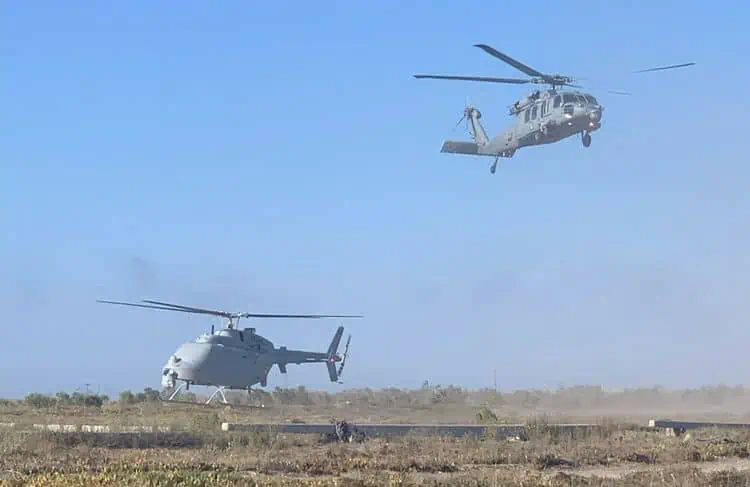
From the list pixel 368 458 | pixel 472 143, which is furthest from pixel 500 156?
pixel 368 458

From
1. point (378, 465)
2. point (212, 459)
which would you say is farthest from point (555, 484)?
point (212, 459)

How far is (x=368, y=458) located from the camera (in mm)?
28156

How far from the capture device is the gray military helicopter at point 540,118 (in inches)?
1735

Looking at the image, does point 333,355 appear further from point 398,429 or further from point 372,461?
point 372,461

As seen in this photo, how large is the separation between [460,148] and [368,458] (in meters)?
25.0

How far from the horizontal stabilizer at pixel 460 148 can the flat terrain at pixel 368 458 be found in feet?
44.7

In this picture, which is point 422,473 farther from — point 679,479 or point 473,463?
point 679,479

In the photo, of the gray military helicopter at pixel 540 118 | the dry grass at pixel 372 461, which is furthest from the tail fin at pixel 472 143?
the dry grass at pixel 372 461

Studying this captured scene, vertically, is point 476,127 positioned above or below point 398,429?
above

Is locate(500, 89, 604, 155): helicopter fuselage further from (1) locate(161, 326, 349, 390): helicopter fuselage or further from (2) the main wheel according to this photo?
(1) locate(161, 326, 349, 390): helicopter fuselage

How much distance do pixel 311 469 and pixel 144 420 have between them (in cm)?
1995

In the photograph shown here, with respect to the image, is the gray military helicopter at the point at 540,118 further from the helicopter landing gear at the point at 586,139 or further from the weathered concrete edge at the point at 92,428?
the weathered concrete edge at the point at 92,428

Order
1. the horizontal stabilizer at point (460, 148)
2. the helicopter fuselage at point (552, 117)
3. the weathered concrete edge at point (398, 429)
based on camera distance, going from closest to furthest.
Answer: the weathered concrete edge at point (398, 429)
the helicopter fuselage at point (552, 117)
the horizontal stabilizer at point (460, 148)

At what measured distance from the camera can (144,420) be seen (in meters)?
43.9
